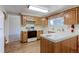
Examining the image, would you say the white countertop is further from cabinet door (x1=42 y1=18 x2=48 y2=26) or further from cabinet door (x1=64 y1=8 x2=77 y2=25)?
cabinet door (x1=64 y1=8 x2=77 y2=25)

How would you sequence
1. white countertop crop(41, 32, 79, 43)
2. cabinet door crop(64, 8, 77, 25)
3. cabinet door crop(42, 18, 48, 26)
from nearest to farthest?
white countertop crop(41, 32, 79, 43) < cabinet door crop(42, 18, 48, 26) < cabinet door crop(64, 8, 77, 25)

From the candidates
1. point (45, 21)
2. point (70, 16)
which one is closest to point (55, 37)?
point (45, 21)

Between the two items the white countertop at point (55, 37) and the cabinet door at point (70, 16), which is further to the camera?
the cabinet door at point (70, 16)

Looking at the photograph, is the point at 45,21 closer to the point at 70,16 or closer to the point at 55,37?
the point at 55,37

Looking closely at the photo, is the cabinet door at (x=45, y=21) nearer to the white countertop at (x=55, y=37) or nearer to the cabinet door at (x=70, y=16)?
the white countertop at (x=55, y=37)

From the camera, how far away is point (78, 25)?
9.21 feet

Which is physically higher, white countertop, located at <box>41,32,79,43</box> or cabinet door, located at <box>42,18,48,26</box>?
cabinet door, located at <box>42,18,48,26</box>

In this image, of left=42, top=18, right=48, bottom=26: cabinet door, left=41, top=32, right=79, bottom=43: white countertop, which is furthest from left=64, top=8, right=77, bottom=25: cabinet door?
left=42, top=18, right=48, bottom=26: cabinet door

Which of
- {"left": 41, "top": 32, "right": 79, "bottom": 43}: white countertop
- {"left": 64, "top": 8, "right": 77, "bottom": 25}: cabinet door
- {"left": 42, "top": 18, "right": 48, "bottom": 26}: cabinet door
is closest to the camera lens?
{"left": 41, "top": 32, "right": 79, "bottom": 43}: white countertop

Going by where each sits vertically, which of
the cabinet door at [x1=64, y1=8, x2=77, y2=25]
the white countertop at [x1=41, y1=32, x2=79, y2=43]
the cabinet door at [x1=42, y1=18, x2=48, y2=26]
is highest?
the cabinet door at [x1=64, y1=8, x2=77, y2=25]

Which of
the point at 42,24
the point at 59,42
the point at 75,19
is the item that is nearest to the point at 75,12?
the point at 75,19

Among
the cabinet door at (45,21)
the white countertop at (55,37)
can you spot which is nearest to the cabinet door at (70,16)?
the white countertop at (55,37)
